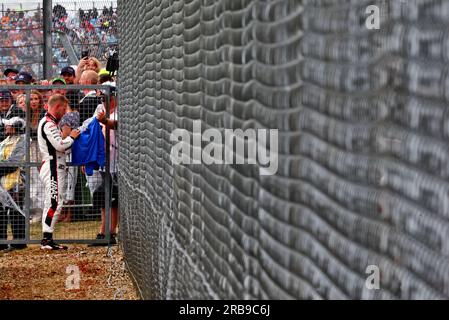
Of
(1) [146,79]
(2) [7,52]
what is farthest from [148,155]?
(2) [7,52]

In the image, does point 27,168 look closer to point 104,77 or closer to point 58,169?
point 58,169

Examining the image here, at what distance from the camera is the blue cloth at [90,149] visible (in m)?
12.5

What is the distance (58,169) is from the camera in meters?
12.4

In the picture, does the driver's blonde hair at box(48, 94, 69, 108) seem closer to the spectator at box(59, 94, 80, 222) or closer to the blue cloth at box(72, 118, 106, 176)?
the spectator at box(59, 94, 80, 222)

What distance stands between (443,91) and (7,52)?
1792 cm

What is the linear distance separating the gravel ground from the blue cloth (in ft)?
3.32

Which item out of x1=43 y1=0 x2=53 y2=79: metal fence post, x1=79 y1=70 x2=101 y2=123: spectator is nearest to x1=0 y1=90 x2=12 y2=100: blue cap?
x1=79 y1=70 x2=101 y2=123: spectator

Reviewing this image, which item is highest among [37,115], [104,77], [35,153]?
[104,77]

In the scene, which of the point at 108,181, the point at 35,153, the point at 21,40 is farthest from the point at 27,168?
the point at 21,40

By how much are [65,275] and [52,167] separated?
6.39 ft

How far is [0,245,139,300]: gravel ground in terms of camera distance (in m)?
9.40

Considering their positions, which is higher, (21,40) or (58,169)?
(21,40)

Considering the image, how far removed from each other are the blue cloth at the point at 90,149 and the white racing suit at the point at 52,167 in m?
0.16

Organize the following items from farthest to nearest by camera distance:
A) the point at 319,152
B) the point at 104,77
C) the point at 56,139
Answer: the point at 104,77 < the point at 56,139 < the point at 319,152
